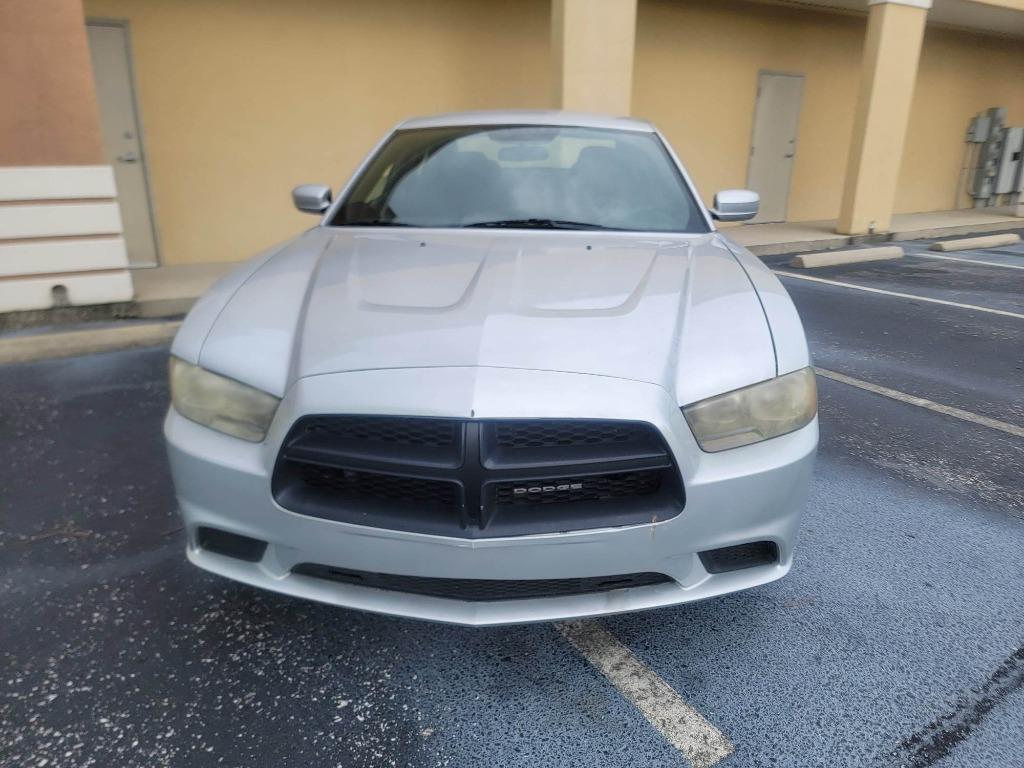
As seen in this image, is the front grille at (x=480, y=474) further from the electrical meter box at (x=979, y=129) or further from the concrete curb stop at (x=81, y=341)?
the electrical meter box at (x=979, y=129)

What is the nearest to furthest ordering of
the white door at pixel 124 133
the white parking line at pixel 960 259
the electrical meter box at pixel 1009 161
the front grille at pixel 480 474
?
1. the front grille at pixel 480 474
2. the white door at pixel 124 133
3. the white parking line at pixel 960 259
4. the electrical meter box at pixel 1009 161

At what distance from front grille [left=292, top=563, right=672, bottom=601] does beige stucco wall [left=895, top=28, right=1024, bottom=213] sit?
46.6 ft

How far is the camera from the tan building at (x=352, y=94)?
16.2ft

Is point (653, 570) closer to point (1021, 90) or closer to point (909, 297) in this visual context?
point (909, 297)

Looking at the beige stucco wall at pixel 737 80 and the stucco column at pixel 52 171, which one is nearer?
the stucco column at pixel 52 171

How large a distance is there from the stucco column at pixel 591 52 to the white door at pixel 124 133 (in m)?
4.28

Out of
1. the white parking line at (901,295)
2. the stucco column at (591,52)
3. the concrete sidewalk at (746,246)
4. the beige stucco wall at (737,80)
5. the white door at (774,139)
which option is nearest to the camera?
the concrete sidewalk at (746,246)

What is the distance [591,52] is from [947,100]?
984cm

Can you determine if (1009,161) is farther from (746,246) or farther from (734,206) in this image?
(734,206)

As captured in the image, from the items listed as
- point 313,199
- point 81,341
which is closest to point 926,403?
point 313,199

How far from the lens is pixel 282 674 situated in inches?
73.8

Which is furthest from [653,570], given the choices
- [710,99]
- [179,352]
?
[710,99]

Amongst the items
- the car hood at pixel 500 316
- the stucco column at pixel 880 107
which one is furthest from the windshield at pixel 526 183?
the stucco column at pixel 880 107

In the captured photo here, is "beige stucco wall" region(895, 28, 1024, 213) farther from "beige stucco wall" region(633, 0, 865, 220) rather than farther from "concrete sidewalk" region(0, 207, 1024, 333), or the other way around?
"beige stucco wall" region(633, 0, 865, 220)
